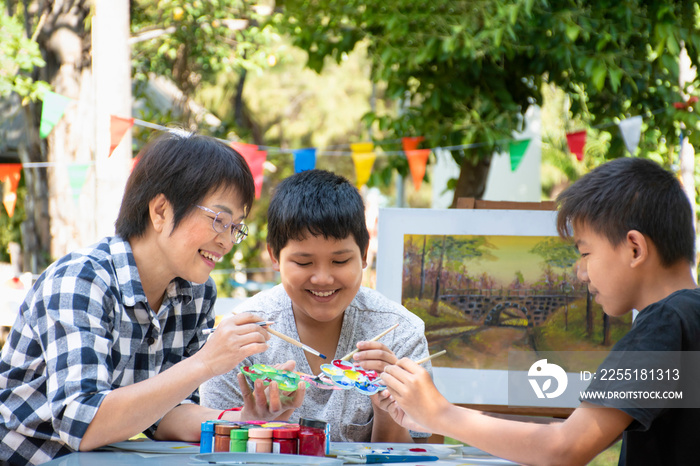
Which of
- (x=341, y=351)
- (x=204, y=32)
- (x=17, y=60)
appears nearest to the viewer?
(x=341, y=351)

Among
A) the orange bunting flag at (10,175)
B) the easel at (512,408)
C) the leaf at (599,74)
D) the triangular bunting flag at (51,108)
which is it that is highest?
the leaf at (599,74)

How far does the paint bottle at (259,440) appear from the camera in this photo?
1.60 meters

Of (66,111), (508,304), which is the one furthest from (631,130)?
(66,111)

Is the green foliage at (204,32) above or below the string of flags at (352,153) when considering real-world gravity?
above

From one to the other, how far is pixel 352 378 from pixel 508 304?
1457mm

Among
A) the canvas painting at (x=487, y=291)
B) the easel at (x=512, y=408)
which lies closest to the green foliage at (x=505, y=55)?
the easel at (x=512, y=408)

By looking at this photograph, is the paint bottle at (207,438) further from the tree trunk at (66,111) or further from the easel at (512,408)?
the tree trunk at (66,111)

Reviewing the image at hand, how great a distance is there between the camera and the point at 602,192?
167 centimetres

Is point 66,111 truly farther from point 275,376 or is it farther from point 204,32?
point 275,376

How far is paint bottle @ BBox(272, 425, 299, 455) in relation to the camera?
1609 mm

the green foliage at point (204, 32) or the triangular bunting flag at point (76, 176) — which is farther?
the green foliage at point (204, 32)

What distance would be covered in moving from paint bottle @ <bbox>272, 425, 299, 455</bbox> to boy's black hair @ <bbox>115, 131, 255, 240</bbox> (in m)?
0.60

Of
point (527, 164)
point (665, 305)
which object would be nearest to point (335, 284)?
point (665, 305)

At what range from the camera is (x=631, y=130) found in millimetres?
4375
